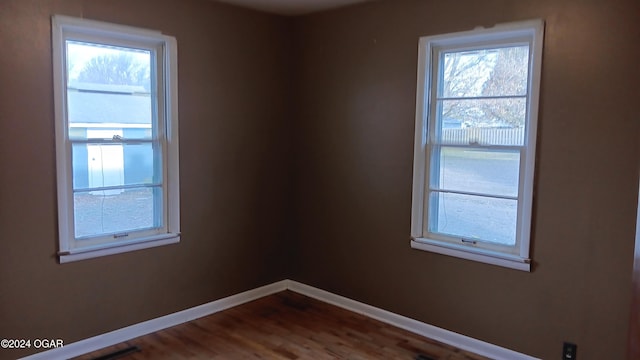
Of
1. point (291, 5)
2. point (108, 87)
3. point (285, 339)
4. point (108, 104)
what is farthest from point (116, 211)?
point (291, 5)

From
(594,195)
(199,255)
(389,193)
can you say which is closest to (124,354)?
(199,255)

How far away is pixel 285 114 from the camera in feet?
14.2

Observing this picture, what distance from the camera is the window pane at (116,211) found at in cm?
320

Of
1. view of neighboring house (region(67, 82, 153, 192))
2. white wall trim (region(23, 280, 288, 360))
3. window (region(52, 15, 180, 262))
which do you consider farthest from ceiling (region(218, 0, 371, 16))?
white wall trim (region(23, 280, 288, 360))

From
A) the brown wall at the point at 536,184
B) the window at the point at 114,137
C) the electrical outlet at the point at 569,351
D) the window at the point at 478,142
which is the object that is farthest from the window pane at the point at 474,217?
the window at the point at 114,137

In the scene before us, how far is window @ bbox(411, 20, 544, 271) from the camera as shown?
3008 mm

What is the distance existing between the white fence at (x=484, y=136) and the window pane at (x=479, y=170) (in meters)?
0.06

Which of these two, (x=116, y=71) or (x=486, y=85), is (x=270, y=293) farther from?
(x=486, y=85)

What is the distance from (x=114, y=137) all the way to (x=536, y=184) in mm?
2731

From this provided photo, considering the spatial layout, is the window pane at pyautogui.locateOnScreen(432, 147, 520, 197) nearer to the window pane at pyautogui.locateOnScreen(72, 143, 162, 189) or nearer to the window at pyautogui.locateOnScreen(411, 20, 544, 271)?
the window at pyautogui.locateOnScreen(411, 20, 544, 271)

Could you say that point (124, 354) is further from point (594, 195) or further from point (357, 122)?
point (594, 195)

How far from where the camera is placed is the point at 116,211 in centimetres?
337

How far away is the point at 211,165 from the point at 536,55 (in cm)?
239

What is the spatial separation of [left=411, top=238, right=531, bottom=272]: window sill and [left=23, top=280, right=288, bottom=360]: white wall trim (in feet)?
4.87
